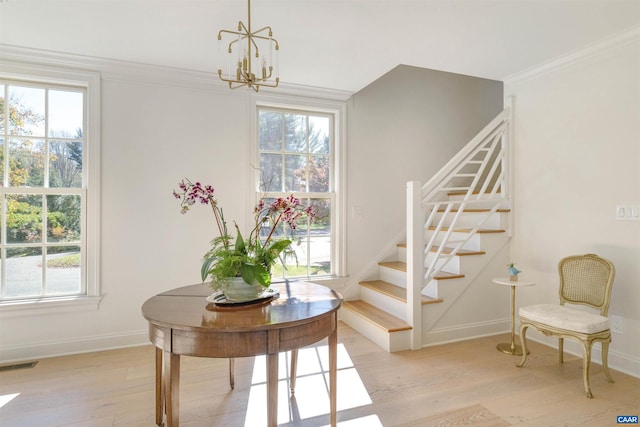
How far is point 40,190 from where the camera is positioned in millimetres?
2908

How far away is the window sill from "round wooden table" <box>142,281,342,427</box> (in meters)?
1.65

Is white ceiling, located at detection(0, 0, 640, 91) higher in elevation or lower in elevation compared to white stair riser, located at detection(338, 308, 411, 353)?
higher

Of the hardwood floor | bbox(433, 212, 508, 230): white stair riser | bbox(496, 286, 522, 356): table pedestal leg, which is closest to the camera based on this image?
the hardwood floor

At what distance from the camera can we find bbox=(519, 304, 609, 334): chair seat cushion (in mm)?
2328

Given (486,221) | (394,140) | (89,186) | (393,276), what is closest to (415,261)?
(393,276)

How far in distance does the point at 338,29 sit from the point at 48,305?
10.3ft

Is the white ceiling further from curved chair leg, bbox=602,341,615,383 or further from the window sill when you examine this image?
curved chair leg, bbox=602,341,615,383

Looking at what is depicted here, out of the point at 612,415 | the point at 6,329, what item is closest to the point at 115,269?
the point at 6,329

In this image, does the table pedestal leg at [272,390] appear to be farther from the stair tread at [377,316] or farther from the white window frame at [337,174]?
the white window frame at [337,174]

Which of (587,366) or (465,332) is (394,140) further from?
(587,366)

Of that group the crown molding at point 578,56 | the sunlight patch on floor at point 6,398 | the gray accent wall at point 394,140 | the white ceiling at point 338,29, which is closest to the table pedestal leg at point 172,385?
the sunlight patch on floor at point 6,398

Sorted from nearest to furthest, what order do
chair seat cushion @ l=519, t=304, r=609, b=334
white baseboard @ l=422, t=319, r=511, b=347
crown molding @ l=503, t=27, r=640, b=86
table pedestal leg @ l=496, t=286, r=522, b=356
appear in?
chair seat cushion @ l=519, t=304, r=609, b=334, crown molding @ l=503, t=27, r=640, b=86, table pedestal leg @ l=496, t=286, r=522, b=356, white baseboard @ l=422, t=319, r=511, b=347

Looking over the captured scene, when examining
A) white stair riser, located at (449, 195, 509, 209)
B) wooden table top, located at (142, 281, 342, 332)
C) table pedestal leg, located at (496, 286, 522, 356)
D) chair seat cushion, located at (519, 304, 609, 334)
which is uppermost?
white stair riser, located at (449, 195, 509, 209)

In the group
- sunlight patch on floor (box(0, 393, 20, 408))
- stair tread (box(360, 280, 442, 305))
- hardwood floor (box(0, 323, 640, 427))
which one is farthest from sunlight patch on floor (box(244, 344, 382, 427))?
sunlight patch on floor (box(0, 393, 20, 408))
